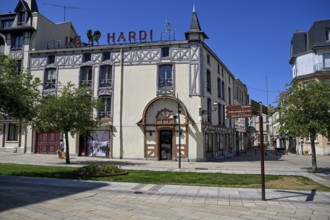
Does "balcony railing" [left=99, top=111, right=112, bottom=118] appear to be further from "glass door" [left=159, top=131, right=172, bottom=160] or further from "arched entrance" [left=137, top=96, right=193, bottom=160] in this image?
"glass door" [left=159, top=131, right=172, bottom=160]

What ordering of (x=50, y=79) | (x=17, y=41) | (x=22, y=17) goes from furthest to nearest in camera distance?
(x=22, y=17) → (x=17, y=41) → (x=50, y=79)

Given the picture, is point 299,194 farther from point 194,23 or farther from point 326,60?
point 326,60

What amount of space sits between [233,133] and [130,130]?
56.5 ft

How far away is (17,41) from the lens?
103 ft

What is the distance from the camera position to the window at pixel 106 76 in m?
28.2

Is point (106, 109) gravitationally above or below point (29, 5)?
below

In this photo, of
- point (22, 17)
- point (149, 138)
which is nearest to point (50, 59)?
point (22, 17)

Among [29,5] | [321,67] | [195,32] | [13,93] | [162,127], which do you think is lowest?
[162,127]

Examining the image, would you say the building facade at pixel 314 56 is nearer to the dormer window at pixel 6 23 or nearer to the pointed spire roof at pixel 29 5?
the pointed spire roof at pixel 29 5

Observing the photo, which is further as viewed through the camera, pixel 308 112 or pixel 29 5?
pixel 29 5

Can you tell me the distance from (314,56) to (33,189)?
36.9 meters

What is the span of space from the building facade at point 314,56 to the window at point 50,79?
29.6 meters

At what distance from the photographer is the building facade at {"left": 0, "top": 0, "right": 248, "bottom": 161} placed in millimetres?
25797

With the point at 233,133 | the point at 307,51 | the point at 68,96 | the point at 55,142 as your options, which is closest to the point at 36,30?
the point at 55,142
